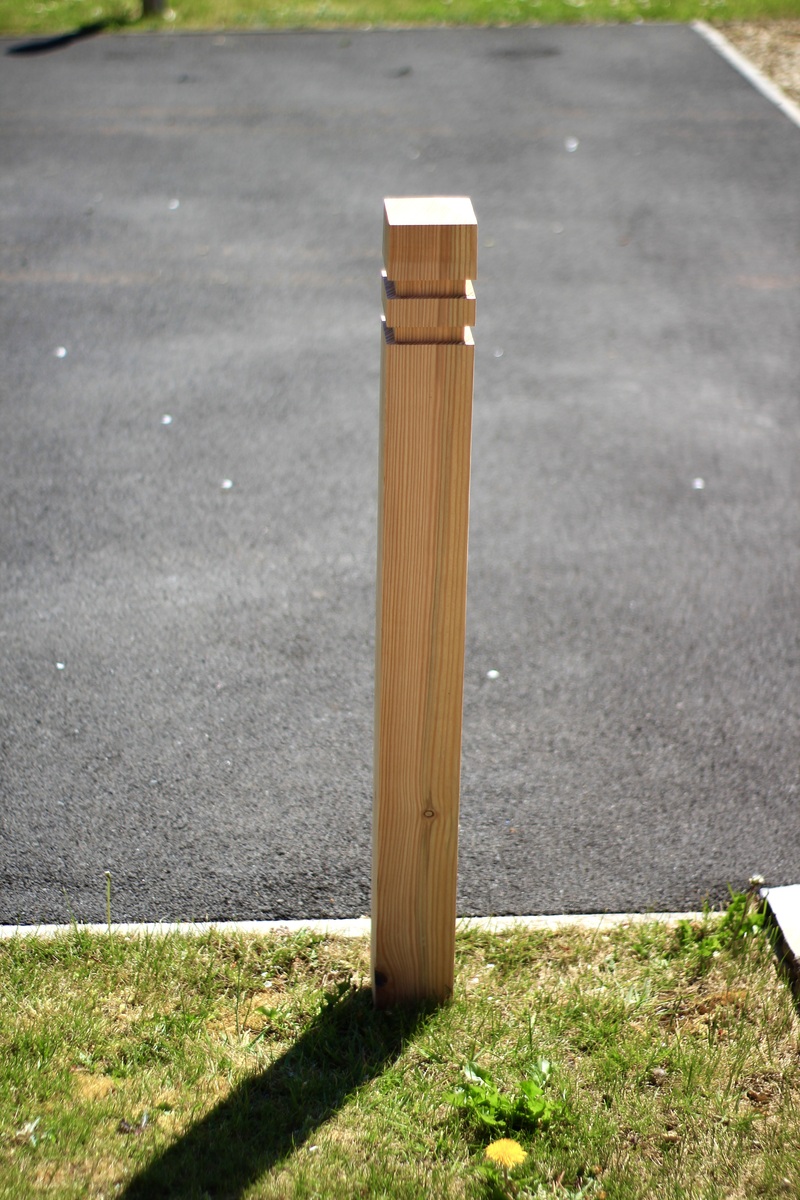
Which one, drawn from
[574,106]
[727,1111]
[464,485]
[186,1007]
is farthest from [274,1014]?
[574,106]

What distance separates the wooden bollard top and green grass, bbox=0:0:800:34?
14.1 meters

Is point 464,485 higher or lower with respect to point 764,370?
higher

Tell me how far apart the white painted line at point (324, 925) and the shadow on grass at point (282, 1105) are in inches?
11.7

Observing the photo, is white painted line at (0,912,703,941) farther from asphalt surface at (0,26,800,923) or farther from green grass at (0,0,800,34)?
green grass at (0,0,800,34)

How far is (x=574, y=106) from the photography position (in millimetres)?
11805

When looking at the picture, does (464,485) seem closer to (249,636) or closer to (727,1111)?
(727,1111)

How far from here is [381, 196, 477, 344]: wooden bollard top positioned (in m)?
2.20

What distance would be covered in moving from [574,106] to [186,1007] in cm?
1107

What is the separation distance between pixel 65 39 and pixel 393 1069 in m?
14.5

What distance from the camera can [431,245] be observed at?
221 cm

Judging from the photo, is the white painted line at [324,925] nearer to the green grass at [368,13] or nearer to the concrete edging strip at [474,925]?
the concrete edging strip at [474,925]

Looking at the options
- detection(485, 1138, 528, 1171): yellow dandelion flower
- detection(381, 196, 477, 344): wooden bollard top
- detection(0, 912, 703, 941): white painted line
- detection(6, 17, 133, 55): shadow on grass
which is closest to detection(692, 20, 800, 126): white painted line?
detection(6, 17, 133, 55): shadow on grass

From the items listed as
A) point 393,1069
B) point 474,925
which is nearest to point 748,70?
point 474,925

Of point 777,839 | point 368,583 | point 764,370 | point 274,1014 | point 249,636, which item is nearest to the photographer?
point 274,1014
